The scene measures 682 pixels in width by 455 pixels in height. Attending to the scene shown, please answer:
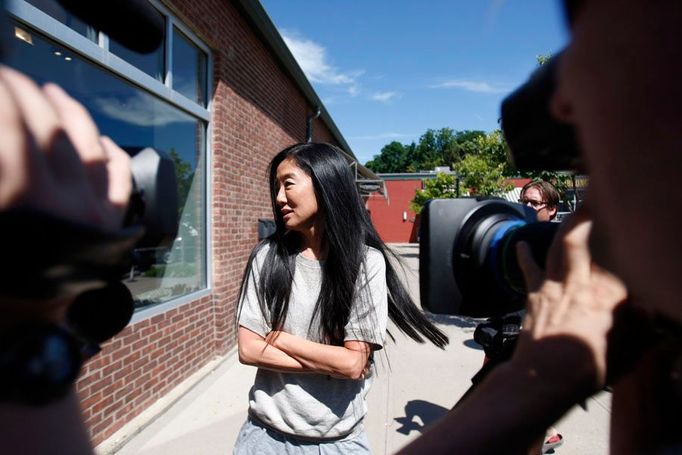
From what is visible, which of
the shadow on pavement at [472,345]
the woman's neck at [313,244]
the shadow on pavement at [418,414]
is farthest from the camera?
the shadow on pavement at [472,345]

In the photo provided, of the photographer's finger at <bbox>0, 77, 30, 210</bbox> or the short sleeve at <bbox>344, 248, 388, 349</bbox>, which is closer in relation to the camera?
the photographer's finger at <bbox>0, 77, 30, 210</bbox>

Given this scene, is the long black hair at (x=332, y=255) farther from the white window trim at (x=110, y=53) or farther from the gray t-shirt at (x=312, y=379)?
the white window trim at (x=110, y=53)

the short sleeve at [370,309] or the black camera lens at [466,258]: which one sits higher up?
the black camera lens at [466,258]

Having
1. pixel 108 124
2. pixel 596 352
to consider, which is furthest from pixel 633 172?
pixel 108 124

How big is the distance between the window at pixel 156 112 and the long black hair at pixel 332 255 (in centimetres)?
77

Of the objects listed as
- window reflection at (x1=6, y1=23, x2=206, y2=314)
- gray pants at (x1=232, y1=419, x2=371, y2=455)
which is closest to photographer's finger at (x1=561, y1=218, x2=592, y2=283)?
gray pants at (x1=232, y1=419, x2=371, y2=455)

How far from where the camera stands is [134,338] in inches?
142

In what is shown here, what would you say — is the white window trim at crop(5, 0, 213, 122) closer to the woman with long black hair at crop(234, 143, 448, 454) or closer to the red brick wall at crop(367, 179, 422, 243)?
the woman with long black hair at crop(234, 143, 448, 454)

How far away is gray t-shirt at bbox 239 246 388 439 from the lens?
1.81 meters

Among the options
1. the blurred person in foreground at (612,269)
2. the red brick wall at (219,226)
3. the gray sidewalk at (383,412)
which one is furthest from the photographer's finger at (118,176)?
the red brick wall at (219,226)

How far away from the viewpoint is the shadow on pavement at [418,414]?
3959 millimetres

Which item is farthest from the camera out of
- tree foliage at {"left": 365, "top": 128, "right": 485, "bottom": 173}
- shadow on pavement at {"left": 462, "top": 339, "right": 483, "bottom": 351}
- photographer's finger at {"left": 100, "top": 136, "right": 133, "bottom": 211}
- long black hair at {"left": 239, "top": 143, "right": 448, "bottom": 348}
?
tree foliage at {"left": 365, "top": 128, "right": 485, "bottom": 173}

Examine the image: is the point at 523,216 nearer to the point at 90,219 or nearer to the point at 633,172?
the point at 633,172

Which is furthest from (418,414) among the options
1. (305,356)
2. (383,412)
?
(305,356)
